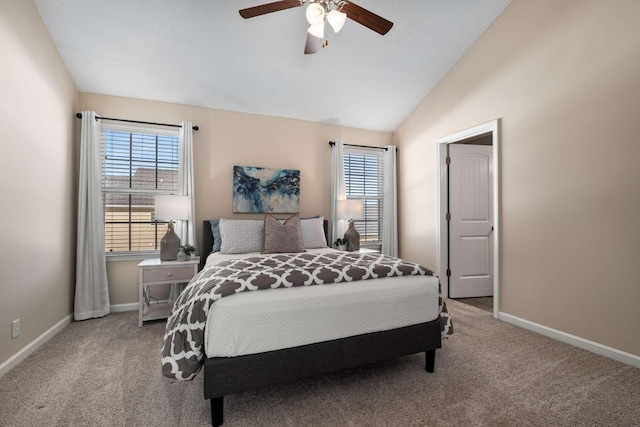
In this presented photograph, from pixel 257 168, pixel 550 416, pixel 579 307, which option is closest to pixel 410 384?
pixel 550 416

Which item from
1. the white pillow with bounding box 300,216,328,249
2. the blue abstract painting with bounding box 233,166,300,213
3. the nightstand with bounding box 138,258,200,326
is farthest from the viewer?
the blue abstract painting with bounding box 233,166,300,213

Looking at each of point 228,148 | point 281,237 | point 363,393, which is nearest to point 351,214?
point 281,237

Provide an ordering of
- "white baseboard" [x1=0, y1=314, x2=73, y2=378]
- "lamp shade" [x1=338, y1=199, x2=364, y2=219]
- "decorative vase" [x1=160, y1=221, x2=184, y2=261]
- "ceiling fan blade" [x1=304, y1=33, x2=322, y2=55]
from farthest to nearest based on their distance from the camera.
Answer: "lamp shade" [x1=338, y1=199, x2=364, y2=219]
"decorative vase" [x1=160, y1=221, x2=184, y2=261]
"ceiling fan blade" [x1=304, y1=33, x2=322, y2=55]
"white baseboard" [x1=0, y1=314, x2=73, y2=378]

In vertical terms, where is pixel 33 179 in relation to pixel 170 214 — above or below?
above

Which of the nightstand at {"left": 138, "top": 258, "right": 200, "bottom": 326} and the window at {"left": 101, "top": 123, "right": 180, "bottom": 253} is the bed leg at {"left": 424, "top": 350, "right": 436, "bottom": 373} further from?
the window at {"left": 101, "top": 123, "right": 180, "bottom": 253}

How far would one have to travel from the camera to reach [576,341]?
2.50m

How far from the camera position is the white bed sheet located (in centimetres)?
160

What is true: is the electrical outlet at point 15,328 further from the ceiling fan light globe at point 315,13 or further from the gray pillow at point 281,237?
the ceiling fan light globe at point 315,13

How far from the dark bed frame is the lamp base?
2058 millimetres

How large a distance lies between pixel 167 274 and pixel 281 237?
1.26 metres

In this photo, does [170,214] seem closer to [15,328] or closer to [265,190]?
[265,190]

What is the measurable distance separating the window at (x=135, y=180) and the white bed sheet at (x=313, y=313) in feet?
8.29

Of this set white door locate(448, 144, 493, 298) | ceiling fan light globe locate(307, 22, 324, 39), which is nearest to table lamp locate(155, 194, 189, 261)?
ceiling fan light globe locate(307, 22, 324, 39)

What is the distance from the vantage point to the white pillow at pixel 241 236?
3.27m
